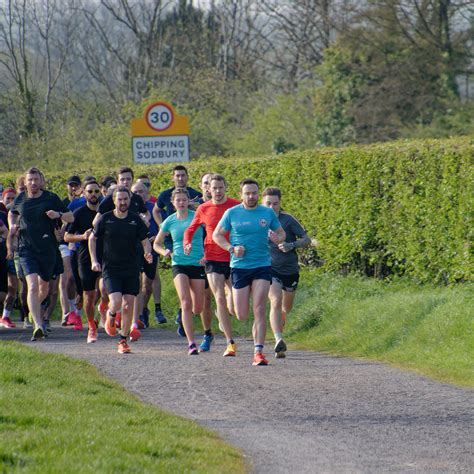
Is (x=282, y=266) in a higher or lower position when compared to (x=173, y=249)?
lower

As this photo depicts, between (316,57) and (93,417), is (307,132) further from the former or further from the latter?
(93,417)

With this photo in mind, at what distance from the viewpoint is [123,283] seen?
15.1m

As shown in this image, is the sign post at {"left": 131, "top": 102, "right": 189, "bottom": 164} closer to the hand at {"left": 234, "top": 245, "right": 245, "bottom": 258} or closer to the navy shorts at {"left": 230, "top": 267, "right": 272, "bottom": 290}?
the navy shorts at {"left": 230, "top": 267, "right": 272, "bottom": 290}

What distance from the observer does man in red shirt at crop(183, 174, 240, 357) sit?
1434 centimetres

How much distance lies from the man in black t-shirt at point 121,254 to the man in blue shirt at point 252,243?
152cm

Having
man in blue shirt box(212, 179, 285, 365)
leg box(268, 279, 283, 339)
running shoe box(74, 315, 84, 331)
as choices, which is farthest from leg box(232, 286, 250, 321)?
running shoe box(74, 315, 84, 331)

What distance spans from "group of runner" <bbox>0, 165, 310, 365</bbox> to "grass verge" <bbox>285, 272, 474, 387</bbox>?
3.19 feet

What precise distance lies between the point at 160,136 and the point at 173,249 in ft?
30.7

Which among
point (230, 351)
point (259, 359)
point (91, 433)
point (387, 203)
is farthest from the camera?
point (387, 203)

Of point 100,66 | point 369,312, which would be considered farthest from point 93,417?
point 100,66

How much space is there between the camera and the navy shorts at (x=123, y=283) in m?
15.0

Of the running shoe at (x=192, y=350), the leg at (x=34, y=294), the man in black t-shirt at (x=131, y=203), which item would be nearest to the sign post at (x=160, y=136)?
the man in black t-shirt at (x=131, y=203)

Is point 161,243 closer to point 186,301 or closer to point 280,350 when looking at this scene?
point 186,301

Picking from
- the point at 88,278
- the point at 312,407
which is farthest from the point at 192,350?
the point at 312,407
